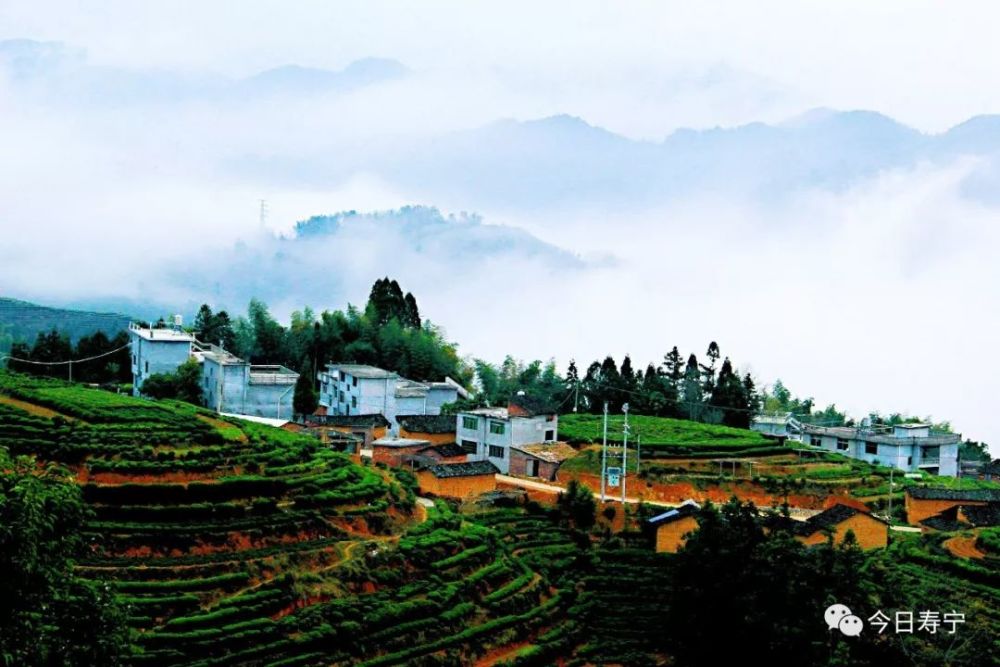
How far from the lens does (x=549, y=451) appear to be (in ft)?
177

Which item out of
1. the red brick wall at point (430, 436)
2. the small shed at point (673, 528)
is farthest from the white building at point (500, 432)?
the small shed at point (673, 528)

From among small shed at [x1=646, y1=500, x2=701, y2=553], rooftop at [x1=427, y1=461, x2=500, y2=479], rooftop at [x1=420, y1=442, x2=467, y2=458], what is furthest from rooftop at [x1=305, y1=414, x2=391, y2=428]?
small shed at [x1=646, y1=500, x2=701, y2=553]

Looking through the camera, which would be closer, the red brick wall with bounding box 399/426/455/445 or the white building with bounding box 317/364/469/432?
the red brick wall with bounding box 399/426/455/445

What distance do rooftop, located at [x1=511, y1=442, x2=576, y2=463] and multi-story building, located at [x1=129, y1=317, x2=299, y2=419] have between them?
1373 centimetres

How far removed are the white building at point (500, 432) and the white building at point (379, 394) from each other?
6.11 m

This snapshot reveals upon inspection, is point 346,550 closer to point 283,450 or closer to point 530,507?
point 283,450

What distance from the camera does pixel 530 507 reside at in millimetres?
44844

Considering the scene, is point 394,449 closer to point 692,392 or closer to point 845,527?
point 845,527

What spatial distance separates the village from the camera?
147 ft

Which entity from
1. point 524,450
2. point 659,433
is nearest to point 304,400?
point 524,450

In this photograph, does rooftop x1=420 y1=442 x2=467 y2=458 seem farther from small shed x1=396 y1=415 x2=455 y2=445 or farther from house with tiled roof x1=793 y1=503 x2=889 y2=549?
house with tiled roof x1=793 y1=503 x2=889 y2=549

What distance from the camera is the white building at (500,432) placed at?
53750 mm

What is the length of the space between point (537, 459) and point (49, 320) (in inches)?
2805

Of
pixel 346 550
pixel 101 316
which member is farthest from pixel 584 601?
pixel 101 316
